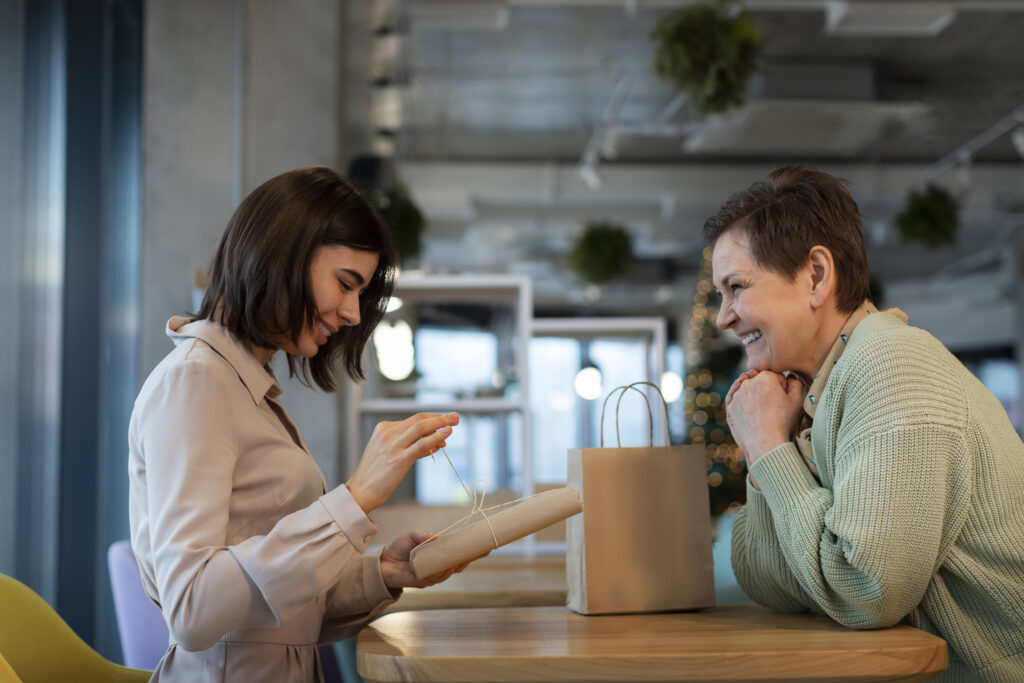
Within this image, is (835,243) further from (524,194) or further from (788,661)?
(524,194)

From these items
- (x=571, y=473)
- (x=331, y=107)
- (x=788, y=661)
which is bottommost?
(x=788, y=661)

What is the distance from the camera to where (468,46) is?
821 centimetres

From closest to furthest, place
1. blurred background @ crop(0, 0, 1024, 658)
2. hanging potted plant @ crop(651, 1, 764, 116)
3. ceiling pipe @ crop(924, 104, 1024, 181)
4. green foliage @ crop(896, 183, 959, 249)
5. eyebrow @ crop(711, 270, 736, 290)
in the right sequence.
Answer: eyebrow @ crop(711, 270, 736, 290)
blurred background @ crop(0, 0, 1024, 658)
hanging potted plant @ crop(651, 1, 764, 116)
ceiling pipe @ crop(924, 104, 1024, 181)
green foliage @ crop(896, 183, 959, 249)

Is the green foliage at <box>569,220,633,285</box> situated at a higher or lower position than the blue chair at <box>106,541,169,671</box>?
higher

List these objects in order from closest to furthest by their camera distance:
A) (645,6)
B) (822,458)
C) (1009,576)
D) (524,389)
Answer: (1009,576) < (822,458) < (524,389) < (645,6)

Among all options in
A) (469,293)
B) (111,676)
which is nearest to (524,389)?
(469,293)

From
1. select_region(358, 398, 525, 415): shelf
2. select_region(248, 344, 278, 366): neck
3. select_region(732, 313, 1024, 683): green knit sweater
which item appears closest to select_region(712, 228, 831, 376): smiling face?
select_region(732, 313, 1024, 683): green knit sweater

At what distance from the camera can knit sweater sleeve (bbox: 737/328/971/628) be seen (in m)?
1.36

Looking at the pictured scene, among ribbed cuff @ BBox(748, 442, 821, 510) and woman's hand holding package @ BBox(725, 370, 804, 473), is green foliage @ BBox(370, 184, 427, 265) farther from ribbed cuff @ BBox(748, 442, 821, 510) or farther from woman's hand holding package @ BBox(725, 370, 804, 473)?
ribbed cuff @ BBox(748, 442, 821, 510)

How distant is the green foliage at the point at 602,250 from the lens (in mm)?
9703

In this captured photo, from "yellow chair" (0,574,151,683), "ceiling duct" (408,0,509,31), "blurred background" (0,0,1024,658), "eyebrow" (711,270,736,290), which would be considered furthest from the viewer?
"ceiling duct" (408,0,509,31)

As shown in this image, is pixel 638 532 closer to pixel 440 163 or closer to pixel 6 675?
pixel 6 675

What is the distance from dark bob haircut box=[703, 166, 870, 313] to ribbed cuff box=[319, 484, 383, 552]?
2.64 ft

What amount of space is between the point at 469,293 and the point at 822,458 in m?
3.09
